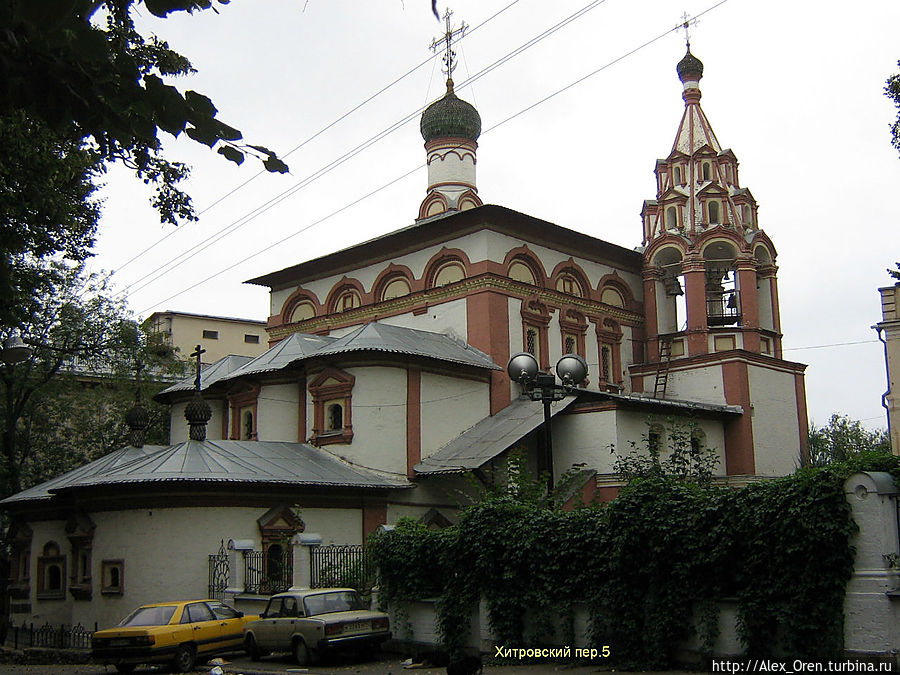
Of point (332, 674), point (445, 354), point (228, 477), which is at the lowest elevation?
point (332, 674)

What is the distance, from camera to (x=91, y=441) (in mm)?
33844

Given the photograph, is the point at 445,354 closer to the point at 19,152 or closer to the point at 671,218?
the point at 671,218

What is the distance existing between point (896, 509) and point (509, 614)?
6025 mm

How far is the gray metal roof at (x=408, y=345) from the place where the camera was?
25016 millimetres

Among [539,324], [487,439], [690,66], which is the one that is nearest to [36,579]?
[487,439]

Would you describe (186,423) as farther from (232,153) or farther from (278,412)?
(232,153)

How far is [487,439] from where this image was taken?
25.1 metres

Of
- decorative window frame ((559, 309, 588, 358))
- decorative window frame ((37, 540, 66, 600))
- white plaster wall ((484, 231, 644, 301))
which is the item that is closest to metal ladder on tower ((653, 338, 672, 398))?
white plaster wall ((484, 231, 644, 301))

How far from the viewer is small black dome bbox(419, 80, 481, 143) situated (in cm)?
3416

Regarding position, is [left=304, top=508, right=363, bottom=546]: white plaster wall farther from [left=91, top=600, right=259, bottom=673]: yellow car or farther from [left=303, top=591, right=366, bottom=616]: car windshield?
[left=303, top=591, right=366, bottom=616]: car windshield

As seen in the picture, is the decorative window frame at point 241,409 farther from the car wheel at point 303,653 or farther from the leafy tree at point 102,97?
the leafy tree at point 102,97

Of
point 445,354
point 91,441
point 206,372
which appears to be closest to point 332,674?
point 445,354

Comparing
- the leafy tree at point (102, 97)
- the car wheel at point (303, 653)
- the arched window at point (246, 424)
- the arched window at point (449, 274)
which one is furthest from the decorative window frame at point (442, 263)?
the leafy tree at point (102, 97)

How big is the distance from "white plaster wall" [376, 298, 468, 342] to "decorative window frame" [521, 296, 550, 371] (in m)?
1.76
